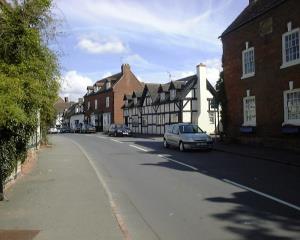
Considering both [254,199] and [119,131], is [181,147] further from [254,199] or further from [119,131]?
[119,131]

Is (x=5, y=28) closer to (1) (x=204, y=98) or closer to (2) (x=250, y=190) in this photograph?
(2) (x=250, y=190)

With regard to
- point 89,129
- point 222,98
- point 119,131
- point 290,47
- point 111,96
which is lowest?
point 119,131

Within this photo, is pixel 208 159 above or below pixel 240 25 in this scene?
below

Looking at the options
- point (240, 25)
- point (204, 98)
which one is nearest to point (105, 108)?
point (204, 98)

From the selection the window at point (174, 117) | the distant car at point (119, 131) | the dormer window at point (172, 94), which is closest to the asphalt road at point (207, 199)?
the window at point (174, 117)

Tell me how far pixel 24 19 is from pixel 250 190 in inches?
296

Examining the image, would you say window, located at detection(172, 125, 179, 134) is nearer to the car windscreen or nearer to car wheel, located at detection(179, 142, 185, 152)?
the car windscreen

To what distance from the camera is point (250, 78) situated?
28203mm

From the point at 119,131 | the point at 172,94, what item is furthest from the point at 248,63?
the point at 119,131

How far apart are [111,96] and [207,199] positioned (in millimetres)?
66480

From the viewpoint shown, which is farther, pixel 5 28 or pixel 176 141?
pixel 176 141

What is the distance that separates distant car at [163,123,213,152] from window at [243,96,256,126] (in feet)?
10.6

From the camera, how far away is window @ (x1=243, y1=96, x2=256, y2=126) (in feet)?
92.3

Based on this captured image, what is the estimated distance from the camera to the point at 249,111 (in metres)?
28.7
